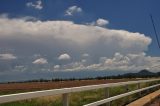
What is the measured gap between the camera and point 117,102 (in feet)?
61.3

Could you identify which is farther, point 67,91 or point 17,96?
point 67,91

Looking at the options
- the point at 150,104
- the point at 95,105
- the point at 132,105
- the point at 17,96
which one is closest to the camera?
the point at 17,96

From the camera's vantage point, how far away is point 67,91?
9.67m

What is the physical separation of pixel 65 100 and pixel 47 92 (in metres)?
1.25

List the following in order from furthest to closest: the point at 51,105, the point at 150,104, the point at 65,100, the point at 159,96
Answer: the point at 159,96 → the point at 150,104 → the point at 51,105 → the point at 65,100

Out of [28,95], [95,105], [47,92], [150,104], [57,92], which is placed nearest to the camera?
[28,95]

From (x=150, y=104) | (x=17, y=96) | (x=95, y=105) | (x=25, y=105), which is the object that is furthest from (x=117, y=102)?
(x=17, y=96)

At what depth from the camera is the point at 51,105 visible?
1462 centimetres

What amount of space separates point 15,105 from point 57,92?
1009 centimetres

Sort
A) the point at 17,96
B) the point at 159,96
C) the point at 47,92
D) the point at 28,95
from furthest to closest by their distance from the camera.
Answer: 1. the point at 159,96
2. the point at 47,92
3. the point at 28,95
4. the point at 17,96

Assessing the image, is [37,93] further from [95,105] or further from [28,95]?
[95,105]

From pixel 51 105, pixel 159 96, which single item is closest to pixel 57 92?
pixel 51 105

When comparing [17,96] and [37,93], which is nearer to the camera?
[17,96]

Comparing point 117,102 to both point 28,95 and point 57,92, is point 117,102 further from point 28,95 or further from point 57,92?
point 28,95
